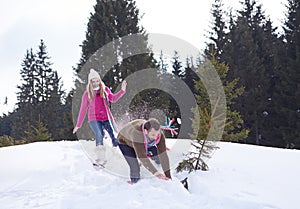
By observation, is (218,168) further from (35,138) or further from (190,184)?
(35,138)

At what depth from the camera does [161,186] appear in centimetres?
411

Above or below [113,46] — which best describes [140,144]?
below

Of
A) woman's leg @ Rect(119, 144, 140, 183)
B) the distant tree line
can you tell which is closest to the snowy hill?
woman's leg @ Rect(119, 144, 140, 183)

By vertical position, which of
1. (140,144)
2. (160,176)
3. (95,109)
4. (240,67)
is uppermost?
(240,67)

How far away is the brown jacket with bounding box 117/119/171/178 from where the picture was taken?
4.34m

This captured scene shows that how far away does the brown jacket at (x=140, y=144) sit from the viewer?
4340 millimetres

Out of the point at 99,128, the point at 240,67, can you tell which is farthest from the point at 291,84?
the point at 99,128

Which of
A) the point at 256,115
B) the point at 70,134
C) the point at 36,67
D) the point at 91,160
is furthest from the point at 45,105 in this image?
the point at 91,160

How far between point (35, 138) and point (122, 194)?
12.5 meters

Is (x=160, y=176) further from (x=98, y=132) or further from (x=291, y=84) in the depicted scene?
(x=291, y=84)

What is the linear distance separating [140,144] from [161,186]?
0.69m

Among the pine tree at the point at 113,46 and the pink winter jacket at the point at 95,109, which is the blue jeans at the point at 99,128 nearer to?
the pink winter jacket at the point at 95,109

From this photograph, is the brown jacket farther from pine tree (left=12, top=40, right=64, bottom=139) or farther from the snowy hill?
pine tree (left=12, top=40, right=64, bottom=139)

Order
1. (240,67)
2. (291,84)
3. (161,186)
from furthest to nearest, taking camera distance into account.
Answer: (240,67), (291,84), (161,186)
